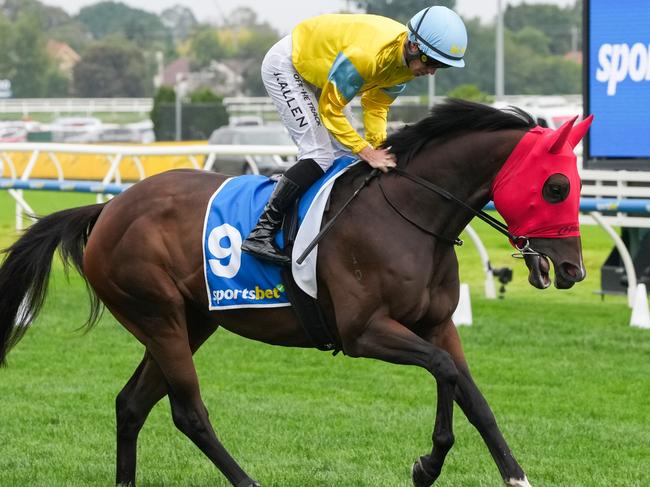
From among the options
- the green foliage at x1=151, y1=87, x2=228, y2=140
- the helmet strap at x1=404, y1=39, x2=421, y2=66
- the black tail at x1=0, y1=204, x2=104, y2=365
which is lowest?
the green foliage at x1=151, y1=87, x2=228, y2=140

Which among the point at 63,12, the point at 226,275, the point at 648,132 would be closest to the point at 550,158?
the point at 226,275

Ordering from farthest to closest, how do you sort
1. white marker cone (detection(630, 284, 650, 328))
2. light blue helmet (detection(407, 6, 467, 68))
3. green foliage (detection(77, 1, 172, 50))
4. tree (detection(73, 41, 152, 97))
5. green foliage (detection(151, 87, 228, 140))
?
green foliage (detection(77, 1, 172, 50))
tree (detection(73, 41, 152, 97))
green foliage (detection(151, 87, 228, 140))
white marker cone (detection(630, 284, 650, 328))
light blue helmet (detection(407, 6, 467, 68))

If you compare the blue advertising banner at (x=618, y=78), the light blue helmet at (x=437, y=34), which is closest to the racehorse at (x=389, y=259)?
the light blue helmet at (x=437, y=34)

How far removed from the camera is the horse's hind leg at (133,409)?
18.1 ft

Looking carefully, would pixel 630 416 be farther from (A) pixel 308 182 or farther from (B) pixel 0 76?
(B) pixel 0 76

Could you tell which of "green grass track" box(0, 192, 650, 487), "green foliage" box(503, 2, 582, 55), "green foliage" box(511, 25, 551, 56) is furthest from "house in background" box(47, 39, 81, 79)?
"green grass track" box(0, 192, 650, 487)

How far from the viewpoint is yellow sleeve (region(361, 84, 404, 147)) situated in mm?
5500

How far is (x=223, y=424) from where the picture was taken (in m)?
6.68

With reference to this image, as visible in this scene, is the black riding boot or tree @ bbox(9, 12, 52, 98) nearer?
the black riding boot

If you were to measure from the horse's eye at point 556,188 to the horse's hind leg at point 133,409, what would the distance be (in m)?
1.93

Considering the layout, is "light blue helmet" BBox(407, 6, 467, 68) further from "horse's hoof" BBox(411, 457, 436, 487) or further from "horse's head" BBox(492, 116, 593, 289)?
"horse's hoof" BBox(411, 457, 436, 487)

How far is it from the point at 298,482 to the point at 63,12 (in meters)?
132

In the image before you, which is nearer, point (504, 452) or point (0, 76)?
point (504, 452)

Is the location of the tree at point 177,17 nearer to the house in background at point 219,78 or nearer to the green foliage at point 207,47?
the green foliage at point 207,47
